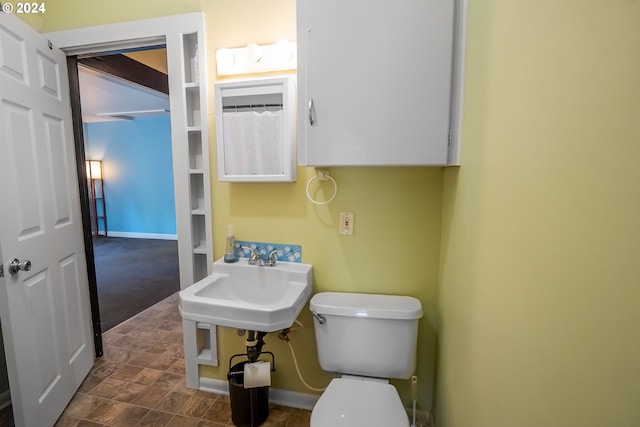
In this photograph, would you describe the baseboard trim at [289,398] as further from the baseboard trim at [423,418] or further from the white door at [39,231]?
the white door at [39,231]

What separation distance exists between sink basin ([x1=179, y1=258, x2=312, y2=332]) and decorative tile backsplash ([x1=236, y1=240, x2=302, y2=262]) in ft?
0.11

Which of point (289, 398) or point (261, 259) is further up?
point (261, 259)

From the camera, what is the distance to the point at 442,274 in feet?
4.46

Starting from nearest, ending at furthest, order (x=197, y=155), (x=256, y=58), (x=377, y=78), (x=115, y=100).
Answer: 1. (x=377, y=78)
2. (x=256, y=58)
3. (x=197, y=155)
4. (x=115, y=100)

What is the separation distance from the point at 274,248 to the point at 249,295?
28 cm

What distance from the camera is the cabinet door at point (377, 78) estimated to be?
1.03 m

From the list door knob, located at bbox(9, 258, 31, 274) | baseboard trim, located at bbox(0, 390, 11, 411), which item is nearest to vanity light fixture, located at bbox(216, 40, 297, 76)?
door knob, located at bbox(9, 258, 31, 274)

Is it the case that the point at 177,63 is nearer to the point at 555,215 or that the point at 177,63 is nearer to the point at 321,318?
the point at 321,318

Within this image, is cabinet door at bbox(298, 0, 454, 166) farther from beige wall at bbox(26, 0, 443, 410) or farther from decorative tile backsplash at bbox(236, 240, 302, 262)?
decorative tile backsplash at bbox(236, 240, 302, 262)

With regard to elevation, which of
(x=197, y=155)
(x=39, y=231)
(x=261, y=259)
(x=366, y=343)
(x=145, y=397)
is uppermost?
(x=197, y=155)

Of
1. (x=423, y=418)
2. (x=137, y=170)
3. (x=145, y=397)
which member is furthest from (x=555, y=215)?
(x=137, y=170)

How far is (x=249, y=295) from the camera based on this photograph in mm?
1562

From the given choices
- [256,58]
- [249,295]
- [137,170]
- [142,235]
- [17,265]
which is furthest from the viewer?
[142,235]

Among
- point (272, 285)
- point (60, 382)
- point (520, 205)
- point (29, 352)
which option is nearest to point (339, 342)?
point (272, 285)
